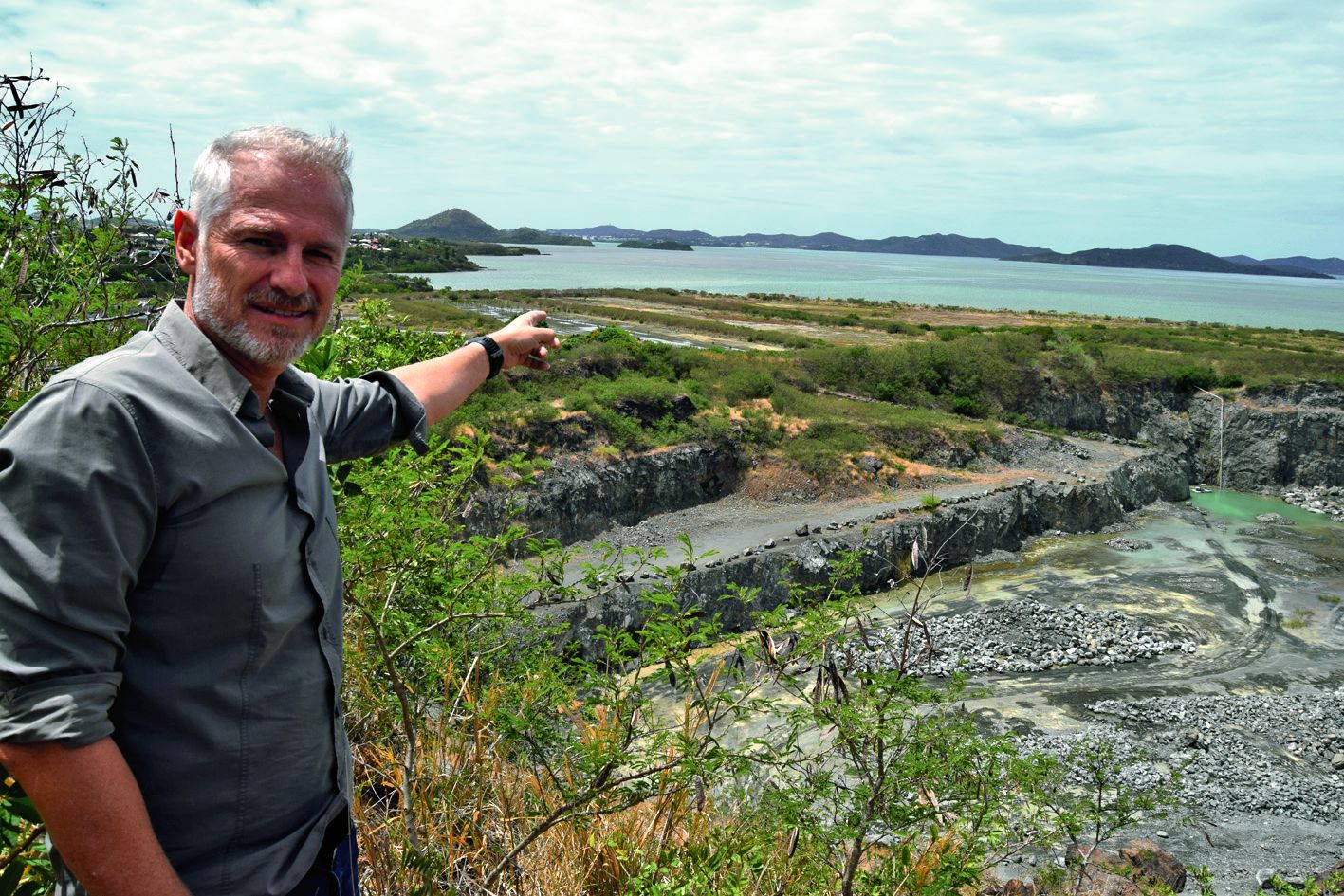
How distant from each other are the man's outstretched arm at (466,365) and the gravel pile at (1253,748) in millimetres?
12892

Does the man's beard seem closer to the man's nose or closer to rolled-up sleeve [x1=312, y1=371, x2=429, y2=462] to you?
the man's nose

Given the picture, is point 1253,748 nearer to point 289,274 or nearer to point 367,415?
point 367,415

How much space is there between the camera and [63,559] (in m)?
1.16

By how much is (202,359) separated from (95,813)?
680 millimetres

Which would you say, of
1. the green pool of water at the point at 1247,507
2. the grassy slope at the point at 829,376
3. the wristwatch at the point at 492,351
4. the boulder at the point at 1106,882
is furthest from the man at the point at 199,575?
the green pool of water at the point at 1247,507

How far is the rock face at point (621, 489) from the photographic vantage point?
70.1 feet

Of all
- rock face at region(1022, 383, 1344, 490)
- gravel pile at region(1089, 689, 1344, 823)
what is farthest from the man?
rock face at region(1022, 383, 1344, 490)

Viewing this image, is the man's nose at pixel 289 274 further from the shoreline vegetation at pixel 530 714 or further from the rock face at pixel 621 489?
the rock face at pixel 621 489

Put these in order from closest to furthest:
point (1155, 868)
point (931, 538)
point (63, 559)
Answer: point (63, 559) < point (1155, 868) < point (931, 538)

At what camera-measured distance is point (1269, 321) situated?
94250 mm

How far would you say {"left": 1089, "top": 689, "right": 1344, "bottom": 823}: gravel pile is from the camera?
40.3 feet

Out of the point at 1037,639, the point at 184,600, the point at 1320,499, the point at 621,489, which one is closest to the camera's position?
the point at 184,600

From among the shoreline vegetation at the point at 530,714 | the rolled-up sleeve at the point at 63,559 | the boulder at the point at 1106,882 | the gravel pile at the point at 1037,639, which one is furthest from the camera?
the gravel pile at the point at 1037,639

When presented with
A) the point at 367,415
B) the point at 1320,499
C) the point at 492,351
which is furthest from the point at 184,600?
the point at 1320,499
